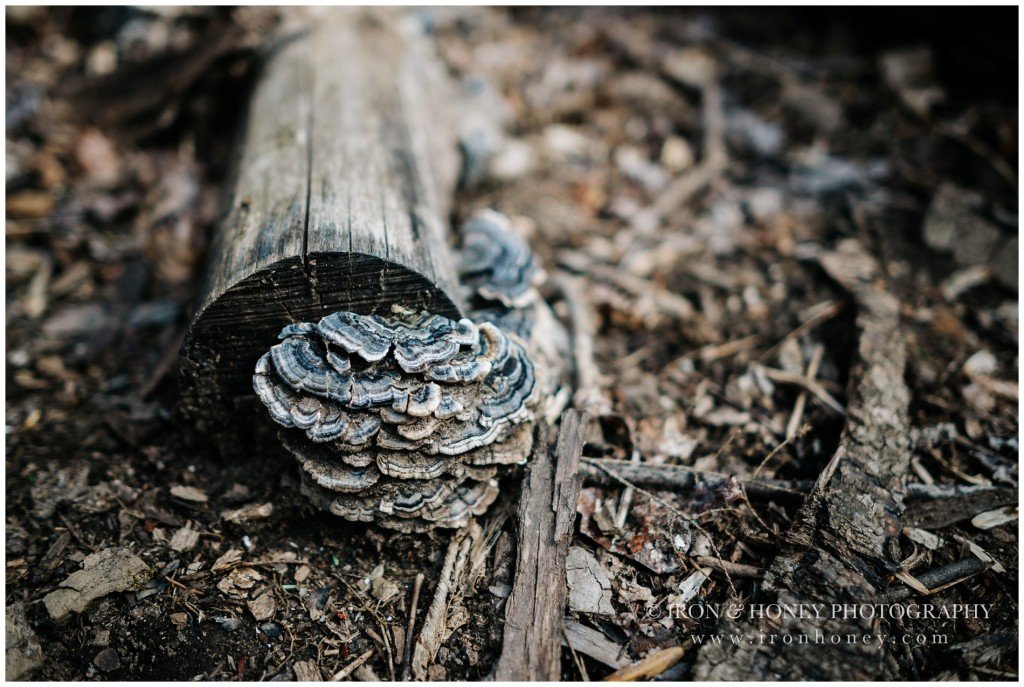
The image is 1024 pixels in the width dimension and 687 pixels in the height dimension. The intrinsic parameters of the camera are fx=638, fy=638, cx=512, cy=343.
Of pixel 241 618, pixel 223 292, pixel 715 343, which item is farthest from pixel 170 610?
pixel 715 343

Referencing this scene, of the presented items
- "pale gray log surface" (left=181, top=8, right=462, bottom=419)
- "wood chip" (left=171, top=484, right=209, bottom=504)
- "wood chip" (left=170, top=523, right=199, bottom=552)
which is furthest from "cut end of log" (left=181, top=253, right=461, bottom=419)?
"wood chip" (left=170, top=523, right=199, bottom=552)

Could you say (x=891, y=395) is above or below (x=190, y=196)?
below

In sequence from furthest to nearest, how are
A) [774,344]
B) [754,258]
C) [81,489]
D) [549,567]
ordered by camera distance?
1. [754,258]
2. [774,344]
3. [81,489]
4. [549,567]

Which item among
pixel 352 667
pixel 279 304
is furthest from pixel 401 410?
pixel 352 667

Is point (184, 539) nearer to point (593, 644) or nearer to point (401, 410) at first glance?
point (401, 410)

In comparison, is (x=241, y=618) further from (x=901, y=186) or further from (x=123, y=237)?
(x=901, y=186)

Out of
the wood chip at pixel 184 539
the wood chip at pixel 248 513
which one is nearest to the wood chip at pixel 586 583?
the wood chip at pixel 248 513

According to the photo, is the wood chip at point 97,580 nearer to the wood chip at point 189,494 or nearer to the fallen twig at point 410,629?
the wood chip at point 189,494
